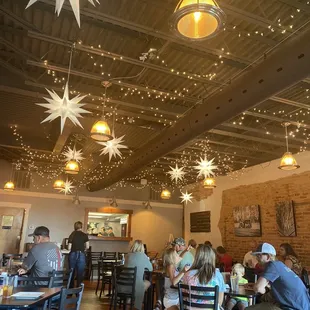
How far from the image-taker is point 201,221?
1209 centimetres

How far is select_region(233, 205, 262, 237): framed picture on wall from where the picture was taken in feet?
29.9

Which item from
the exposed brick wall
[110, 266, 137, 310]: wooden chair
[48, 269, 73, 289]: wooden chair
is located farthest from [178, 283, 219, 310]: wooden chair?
the exposed brick wall

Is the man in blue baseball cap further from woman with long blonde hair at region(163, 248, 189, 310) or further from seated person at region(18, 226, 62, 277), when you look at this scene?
seated person at region(18, 226, 62, 277)

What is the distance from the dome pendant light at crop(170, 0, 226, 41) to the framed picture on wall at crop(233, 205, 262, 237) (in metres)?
7.46

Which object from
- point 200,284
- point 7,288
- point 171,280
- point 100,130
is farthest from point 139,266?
point 7,288

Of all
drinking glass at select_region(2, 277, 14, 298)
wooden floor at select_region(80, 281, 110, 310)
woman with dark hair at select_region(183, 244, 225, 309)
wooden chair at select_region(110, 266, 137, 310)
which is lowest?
wooden floor at select_region(80, 281, 110, 310)

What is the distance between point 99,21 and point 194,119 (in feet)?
6.93

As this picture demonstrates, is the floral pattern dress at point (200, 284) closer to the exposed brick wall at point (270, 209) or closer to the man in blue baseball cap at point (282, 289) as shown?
the man in blue baseball cap at point (282, 289)

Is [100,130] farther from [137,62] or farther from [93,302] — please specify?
[93,302]

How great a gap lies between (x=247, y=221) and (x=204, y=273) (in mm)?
6398

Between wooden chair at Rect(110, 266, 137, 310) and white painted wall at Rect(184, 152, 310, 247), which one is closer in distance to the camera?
wooden chair at Rect(110, 266, 137, 310)

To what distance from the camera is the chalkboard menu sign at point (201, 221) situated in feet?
38.2

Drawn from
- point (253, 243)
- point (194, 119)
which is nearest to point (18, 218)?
point (253, 243)

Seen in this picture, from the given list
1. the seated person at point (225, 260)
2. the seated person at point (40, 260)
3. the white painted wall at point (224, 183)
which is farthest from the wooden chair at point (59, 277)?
the white painted wall at point (224, 183)
